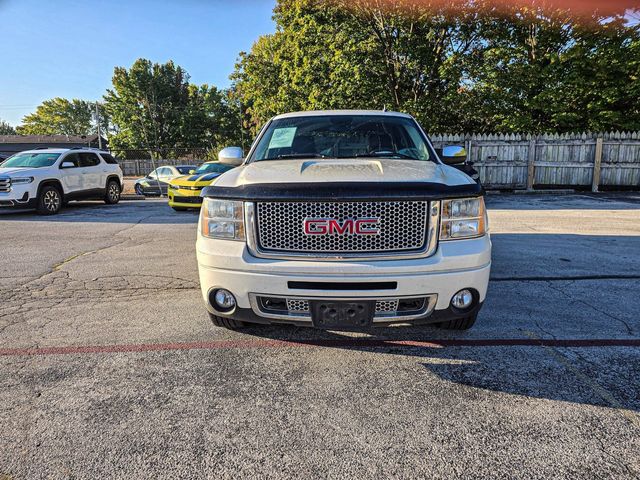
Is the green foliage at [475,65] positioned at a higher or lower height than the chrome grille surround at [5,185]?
higher

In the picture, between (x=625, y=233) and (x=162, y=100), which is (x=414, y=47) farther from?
(x=162, y=100)

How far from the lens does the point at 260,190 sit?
2850 millimetres

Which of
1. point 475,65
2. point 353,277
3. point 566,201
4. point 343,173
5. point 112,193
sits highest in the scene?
point 475,65

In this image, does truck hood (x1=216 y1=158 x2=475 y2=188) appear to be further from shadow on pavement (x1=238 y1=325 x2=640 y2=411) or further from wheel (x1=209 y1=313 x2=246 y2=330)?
shadow on pavement (x1=238 y1=325 x2=640 y2=411)

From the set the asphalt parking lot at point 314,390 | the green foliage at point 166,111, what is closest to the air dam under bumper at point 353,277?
the asphalt parking lot at point 314,390

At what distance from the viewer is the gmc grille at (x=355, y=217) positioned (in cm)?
280

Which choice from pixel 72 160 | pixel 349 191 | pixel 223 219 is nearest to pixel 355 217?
pixel 349 191

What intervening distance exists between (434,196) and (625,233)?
7.15 metres

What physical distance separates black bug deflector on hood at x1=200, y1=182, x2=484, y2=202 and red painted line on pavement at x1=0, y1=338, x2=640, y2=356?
1203 millimetres

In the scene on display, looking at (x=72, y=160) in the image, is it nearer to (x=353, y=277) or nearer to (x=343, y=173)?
(x=343, y=173)

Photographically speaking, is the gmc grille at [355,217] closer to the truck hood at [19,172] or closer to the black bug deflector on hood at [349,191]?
the black bug deflector on hood at [349,191]

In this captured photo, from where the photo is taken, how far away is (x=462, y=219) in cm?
289

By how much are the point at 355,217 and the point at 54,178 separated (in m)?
11.3

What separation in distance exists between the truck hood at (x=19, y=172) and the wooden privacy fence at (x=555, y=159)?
41.5 ft
